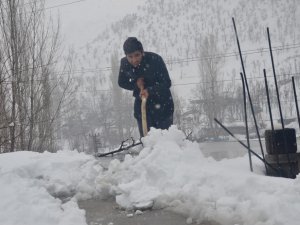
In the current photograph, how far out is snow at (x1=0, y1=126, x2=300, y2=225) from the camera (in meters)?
2.94

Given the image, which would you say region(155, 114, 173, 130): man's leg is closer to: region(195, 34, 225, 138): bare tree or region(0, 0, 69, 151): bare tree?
region(0, 0, 69, 151): bare tree

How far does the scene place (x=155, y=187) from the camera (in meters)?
3.84

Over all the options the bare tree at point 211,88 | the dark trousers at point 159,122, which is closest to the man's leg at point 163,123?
the dark trousers at point 159,122

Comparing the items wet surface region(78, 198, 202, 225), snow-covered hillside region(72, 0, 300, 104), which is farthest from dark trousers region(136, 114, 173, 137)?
snow-covered hillside region(72, 0, 300, 104)

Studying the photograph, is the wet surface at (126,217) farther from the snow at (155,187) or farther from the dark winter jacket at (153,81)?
the dark winter jacket at (153,81)

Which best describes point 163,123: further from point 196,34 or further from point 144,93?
point 196,34

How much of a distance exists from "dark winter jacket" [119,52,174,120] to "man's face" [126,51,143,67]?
62 mm

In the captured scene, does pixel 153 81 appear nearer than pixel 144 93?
No

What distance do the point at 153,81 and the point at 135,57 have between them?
15.9 inches

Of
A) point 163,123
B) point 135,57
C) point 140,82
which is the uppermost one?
point 135,57

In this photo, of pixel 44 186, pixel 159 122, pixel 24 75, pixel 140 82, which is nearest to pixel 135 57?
pixel 140 82

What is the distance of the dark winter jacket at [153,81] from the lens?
5512mm

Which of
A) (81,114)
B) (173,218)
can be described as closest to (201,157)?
(173,218)

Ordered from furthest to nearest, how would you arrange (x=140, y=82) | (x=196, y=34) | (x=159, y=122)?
1. (x=196, y=34)
2. (x=159, y=122)
3. (x=140, y=82)
